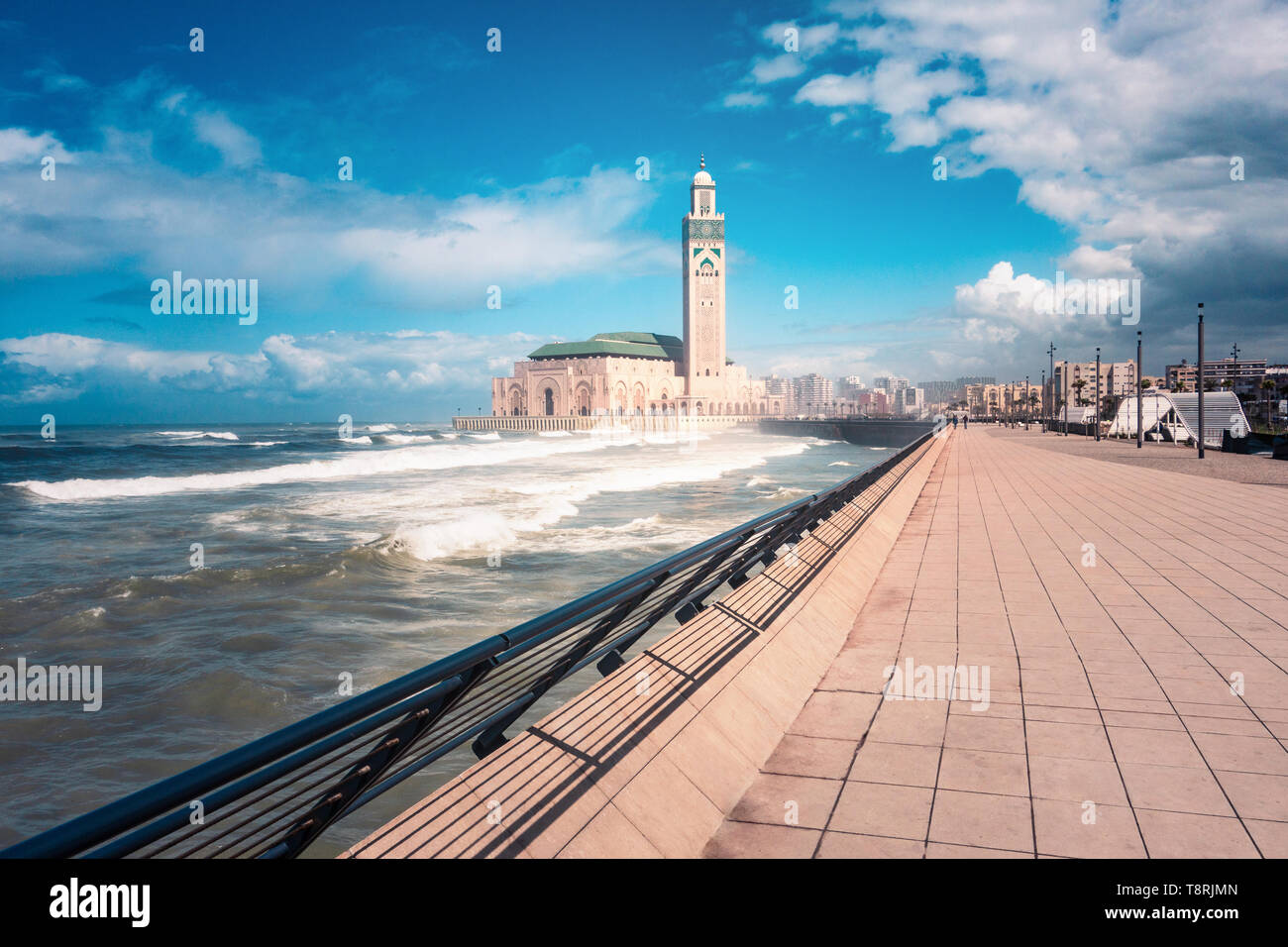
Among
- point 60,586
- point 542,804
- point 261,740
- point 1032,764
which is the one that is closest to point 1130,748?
point 1032,764

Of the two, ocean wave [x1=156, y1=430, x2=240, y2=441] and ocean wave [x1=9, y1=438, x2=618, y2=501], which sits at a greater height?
ocean wave [x1=156, y1=430, x2=240, y2=441]

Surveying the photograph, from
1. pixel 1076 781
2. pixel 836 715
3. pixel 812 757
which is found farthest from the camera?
pixel 836 715

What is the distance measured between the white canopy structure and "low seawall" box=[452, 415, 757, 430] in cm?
9271

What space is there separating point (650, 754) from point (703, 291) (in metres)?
155

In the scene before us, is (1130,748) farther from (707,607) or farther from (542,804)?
(542,804)

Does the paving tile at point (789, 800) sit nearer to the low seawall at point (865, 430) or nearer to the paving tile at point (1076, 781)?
the paving tile at point (1076, 781)

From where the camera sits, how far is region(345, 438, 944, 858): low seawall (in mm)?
2844

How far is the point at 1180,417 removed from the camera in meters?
45.7

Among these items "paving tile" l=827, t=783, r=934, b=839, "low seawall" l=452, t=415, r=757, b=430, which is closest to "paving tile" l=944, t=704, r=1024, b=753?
"paving tile" l=827, t=783, r=934, b=839

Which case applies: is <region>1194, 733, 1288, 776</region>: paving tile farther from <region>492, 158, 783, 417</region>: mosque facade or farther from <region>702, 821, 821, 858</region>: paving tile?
<region>492, 158, 783, 417</region>: mosque facade

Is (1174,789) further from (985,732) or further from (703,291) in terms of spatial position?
(703,291)

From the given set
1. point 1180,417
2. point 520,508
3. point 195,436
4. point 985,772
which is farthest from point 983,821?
point 195,436

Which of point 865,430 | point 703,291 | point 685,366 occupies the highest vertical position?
point 703,291
